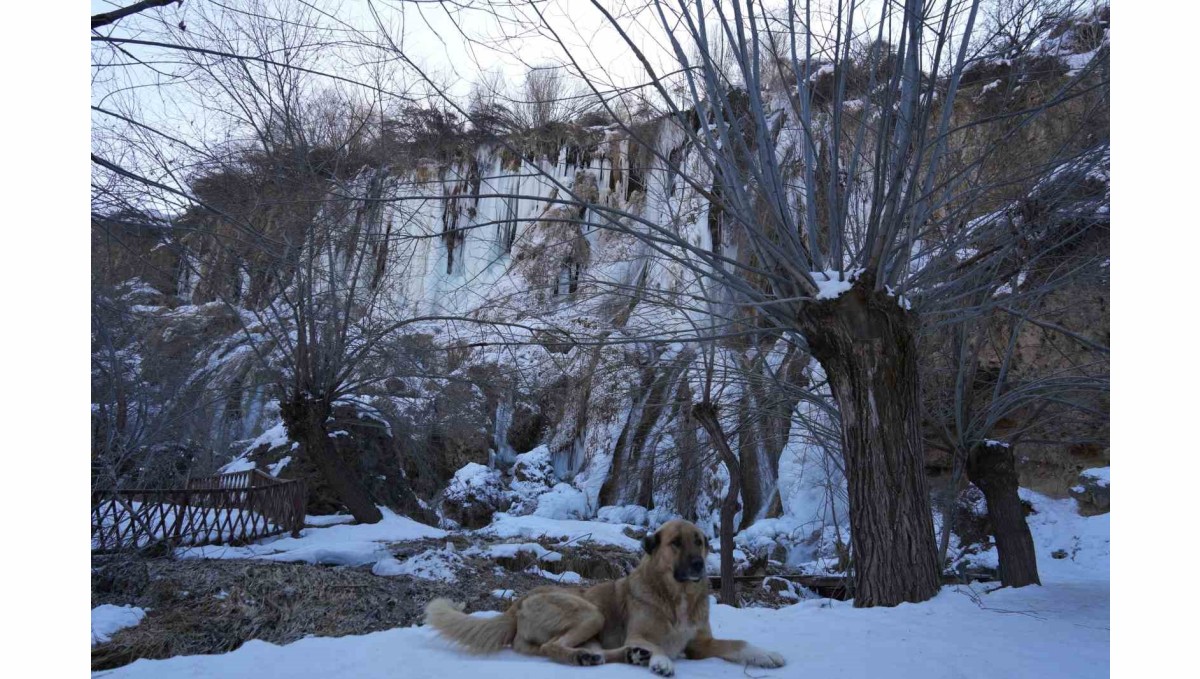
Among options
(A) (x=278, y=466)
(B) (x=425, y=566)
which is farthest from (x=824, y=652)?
(A) (x=278, y=466)

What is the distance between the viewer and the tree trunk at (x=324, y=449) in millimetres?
12000

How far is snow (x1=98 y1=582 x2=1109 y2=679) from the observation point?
10.0 feet

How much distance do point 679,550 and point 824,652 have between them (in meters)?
0.91

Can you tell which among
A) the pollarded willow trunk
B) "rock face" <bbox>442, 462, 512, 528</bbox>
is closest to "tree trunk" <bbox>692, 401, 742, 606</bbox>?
the pollarded willow trunk

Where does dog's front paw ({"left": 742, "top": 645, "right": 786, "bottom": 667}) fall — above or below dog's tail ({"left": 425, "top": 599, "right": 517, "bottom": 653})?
below

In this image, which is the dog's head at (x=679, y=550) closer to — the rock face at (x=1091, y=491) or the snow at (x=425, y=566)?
the snow at (x=425, y=566)

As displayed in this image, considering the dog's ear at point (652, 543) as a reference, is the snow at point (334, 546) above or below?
below

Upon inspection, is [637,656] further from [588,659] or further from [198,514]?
[198,514]

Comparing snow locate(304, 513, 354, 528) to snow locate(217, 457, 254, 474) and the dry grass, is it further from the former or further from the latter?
the dry grass

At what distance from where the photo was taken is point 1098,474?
1297 centimetres

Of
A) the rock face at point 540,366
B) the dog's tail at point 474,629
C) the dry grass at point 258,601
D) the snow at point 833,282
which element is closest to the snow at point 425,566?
the dry grass at point 258,601

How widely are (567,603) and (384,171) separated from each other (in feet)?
30.1

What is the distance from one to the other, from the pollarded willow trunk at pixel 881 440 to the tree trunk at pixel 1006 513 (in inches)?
107

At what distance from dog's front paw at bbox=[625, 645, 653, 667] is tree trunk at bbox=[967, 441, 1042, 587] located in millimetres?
5680
